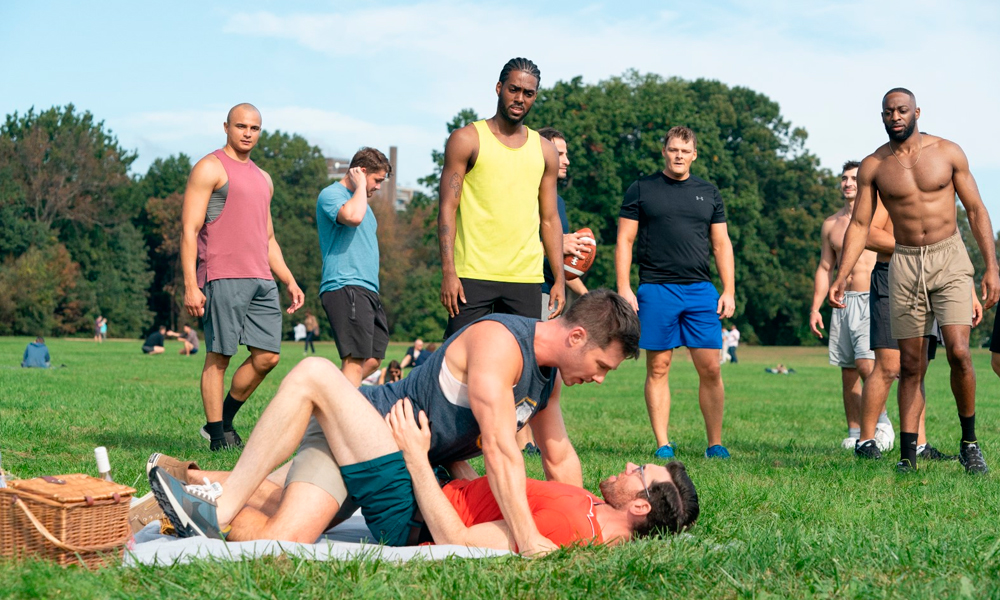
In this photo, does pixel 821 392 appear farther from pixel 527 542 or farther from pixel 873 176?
pixel 527 542

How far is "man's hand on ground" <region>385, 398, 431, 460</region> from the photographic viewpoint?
4.49 meters

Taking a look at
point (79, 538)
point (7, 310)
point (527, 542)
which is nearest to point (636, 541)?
point (527, 542)

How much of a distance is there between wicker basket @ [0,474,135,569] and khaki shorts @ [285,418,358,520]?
83 centimetres

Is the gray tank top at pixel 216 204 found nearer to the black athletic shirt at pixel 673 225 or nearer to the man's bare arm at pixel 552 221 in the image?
the man's bare arm at pixel 552 221

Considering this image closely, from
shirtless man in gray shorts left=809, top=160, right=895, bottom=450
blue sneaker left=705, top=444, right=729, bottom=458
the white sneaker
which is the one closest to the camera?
blue sneaker left=705, top=444, right=729, bottom=458

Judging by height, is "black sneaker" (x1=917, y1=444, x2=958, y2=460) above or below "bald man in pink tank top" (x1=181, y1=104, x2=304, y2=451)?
below

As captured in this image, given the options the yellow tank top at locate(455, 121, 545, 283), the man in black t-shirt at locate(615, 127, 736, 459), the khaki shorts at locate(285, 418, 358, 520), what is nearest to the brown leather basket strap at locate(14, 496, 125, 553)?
the khaki shorts at locate(285, 418, 358, 520)

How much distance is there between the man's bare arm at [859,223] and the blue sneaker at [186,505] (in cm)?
521

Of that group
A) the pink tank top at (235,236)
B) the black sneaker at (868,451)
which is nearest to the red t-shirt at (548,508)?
the pink tank top at (235,236)

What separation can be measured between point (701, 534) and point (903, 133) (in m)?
4.08

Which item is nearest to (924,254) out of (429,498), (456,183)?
(456,183)

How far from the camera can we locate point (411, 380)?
15.5 ft

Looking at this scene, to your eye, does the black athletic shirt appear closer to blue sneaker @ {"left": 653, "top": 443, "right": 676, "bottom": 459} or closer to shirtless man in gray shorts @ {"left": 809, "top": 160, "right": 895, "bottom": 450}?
blue sneaker @ {"left": 653, "top": 443, "right": 676, "bottom": 459}

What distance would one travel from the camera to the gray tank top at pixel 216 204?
25.9 ft
